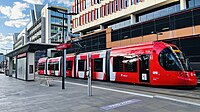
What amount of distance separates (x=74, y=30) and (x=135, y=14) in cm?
1952

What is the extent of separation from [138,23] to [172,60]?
697 inches

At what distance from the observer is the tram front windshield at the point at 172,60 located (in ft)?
41.5

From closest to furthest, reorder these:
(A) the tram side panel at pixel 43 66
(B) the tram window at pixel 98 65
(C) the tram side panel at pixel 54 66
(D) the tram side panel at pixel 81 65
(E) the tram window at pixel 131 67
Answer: (E) the tram window at pixel 131 67 → (B) the tram window at pixel 98 65 → (D) the tram side panel at pixel 81 65 → (C) the tram side panel at pixel 54 66 → (A) the tram side panel at pixel 43 66

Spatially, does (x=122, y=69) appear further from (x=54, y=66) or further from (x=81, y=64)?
(x=54, y=66)

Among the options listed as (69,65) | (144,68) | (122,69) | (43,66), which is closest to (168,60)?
(144,68)

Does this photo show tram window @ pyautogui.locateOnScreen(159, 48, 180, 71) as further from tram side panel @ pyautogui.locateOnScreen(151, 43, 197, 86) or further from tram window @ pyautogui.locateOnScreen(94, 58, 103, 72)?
tram window @ pyautogui.locateOnScreen(94, 58, 103, 72)

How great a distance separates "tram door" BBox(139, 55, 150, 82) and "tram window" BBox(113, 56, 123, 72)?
244 cm

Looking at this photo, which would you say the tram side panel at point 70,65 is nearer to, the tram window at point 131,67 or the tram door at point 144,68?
the tram window at point 131,67

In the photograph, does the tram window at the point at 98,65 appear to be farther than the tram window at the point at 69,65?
No

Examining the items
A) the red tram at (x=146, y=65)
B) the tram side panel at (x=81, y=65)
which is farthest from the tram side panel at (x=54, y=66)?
the red tram at (x=146, y=65)

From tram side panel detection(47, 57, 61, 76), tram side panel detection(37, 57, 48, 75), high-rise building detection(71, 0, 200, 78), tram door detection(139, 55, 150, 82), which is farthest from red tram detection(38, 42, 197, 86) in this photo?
tram side panel detection(37, 57, 48, 75)

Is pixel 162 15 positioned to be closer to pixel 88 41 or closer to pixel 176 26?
pixel 176 26

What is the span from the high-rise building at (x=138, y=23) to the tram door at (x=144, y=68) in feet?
24.1

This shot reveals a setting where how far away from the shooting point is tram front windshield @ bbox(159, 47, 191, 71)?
498 inches
